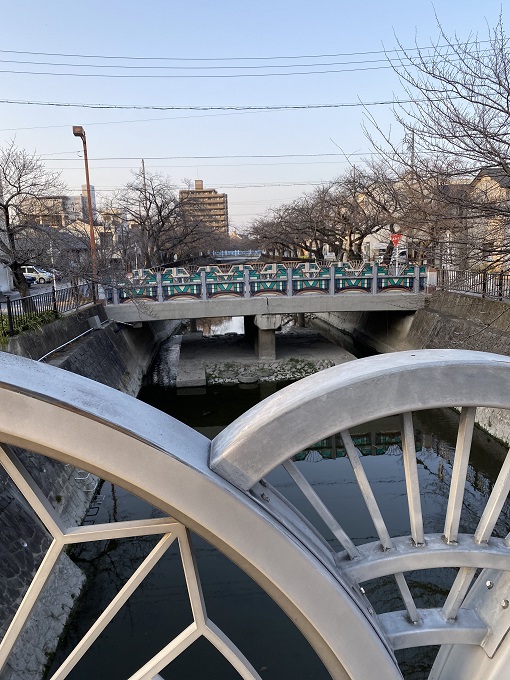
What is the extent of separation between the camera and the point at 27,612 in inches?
99.3

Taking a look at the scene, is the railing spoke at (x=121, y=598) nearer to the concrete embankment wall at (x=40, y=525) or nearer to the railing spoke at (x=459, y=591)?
the concrete embankment wall at (x=40, y=525)

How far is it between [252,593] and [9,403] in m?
5.61

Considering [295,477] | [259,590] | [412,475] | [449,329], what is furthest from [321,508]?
[449,329]

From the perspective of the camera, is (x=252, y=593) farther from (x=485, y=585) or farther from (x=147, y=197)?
(x=147, y=197)

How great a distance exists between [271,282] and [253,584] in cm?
1236

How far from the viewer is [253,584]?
678 centimetres

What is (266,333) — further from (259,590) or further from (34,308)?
(259,590)

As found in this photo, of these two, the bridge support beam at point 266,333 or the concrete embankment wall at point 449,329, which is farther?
the bridge support beam at point 266,333

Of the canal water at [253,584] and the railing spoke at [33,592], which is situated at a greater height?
the railing spoke at [33,592]

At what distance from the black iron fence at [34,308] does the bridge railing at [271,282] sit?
9.19ft

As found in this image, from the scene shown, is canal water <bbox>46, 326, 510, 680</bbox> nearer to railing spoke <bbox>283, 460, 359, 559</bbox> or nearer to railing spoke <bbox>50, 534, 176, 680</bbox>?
railing spoke <bbox>50, 534, 176, 680</bbox>

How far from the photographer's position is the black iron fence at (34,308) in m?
10.1

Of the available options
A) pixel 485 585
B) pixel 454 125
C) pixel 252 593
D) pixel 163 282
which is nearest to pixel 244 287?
pixel 163 282

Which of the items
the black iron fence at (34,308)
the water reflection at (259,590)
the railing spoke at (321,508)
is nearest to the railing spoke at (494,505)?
the railing spoke at (321,508)
